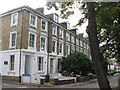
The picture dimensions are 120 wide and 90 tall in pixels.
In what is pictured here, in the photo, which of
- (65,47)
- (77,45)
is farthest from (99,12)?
(77,45)

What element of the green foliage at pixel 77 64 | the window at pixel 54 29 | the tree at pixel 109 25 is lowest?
the green foliage at pixel 77 64

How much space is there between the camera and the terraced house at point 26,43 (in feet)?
63.2

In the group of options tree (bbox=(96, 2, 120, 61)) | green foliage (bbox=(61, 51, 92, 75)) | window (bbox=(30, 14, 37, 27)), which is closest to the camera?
tree (bbox=(96, 2, 120, 61))

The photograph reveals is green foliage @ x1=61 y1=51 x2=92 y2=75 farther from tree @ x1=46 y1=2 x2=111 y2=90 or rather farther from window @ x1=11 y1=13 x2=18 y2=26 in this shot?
tree @ x1=46 y1=2 x2=111 y2=90

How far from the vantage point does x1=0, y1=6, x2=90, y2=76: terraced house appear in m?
19.3

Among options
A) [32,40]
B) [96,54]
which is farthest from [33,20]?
[96,54]

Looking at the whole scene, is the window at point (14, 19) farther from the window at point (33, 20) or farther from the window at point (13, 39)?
the window at point (33, 20)

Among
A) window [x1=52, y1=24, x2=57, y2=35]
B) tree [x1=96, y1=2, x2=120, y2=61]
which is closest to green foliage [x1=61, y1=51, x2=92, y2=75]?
window [x1=52, y1=24, x2=57, y2=35]

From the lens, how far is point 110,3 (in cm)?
936

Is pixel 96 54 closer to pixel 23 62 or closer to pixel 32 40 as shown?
pixel 23 62

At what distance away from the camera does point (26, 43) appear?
19.6 meters

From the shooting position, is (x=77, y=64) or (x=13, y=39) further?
(x=77, y=64)

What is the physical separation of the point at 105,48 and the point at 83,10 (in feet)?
13.4

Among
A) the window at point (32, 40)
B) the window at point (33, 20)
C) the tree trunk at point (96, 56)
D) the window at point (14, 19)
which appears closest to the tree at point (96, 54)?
the tree trunk at point (96, 56)
